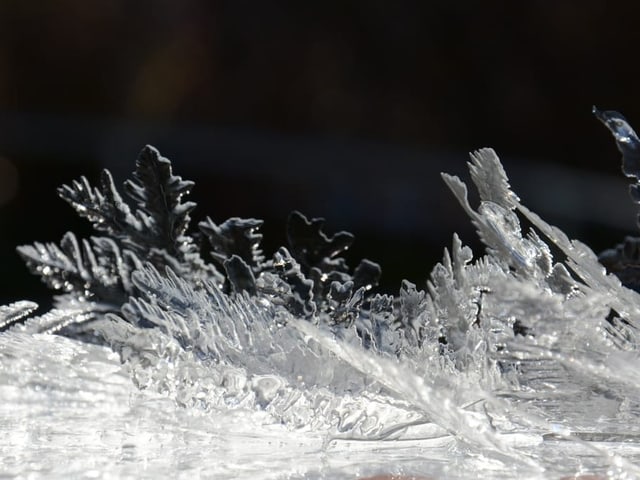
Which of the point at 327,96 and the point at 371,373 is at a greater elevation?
the point at 327,96

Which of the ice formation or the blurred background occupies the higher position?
the blurred background

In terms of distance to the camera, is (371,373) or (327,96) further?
(327,96)

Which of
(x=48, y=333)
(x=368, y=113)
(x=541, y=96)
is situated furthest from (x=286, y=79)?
(x=48, y=333)

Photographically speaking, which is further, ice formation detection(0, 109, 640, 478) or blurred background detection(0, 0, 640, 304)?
blurred background detection(0, 0, 640, 304)

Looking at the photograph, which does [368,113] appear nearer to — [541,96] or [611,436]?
[541,96]
